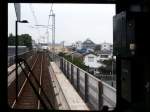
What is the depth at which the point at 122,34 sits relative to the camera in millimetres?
5168

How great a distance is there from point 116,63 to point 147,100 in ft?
5.99

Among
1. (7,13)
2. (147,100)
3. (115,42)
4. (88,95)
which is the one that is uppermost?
(7,13)

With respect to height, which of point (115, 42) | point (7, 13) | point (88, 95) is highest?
point (7, 13)

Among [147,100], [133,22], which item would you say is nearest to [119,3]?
[133,22]

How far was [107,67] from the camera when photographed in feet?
24.3

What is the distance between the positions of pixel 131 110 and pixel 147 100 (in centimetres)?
84

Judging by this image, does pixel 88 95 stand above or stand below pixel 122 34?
below

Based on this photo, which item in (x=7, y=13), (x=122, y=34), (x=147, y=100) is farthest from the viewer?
(x=7, y=13)

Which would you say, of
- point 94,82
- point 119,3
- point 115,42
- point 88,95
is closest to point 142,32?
point 115,42

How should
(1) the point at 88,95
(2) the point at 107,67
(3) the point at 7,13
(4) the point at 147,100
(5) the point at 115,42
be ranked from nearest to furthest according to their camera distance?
(4) the point at 147,100
(5) the point at 115,42
(3) the point at 7,13
(2) the point at 107,67
(1) the point at 88,95

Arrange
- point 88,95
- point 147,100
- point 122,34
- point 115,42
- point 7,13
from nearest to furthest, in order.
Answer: point 147,100
point 122,34
point 115,42
point 7,13
point 88,95
